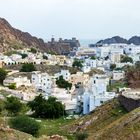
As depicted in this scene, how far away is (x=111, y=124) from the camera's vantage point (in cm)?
2934

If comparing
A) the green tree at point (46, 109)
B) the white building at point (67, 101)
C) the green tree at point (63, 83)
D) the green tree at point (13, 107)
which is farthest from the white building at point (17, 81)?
the green tree at point (46, 109)

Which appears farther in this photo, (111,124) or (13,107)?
(13,107)

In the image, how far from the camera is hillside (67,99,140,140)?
81.9ft

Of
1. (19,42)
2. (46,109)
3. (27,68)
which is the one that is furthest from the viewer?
(19,42)

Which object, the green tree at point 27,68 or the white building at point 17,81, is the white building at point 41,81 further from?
the green tree at point 27,68

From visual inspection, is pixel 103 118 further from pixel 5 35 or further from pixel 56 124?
pixel 5 35

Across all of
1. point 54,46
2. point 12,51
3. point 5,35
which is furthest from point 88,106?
point 54,46

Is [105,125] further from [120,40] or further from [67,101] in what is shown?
[120,40]

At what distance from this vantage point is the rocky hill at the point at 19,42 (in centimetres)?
10224

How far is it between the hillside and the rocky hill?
2481 inches

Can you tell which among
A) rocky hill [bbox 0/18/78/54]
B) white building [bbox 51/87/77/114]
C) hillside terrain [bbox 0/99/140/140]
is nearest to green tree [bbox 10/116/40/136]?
hillside terrain [bbox 0/99/140/140]

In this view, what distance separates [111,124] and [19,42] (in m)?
85.4

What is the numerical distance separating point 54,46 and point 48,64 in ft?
187

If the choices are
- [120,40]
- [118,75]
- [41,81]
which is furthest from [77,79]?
[120,40]
